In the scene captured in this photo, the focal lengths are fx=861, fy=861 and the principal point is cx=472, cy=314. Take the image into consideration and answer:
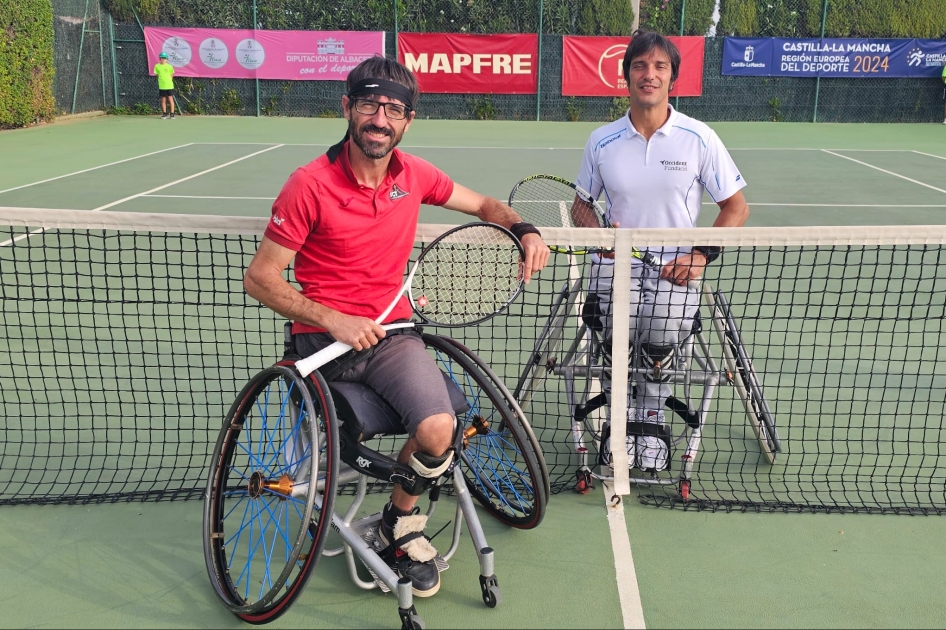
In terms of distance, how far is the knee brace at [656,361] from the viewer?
3736mm

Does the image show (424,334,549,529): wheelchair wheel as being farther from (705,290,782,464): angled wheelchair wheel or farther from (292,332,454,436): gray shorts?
(705,290,782,464): angled wheelchair wheel

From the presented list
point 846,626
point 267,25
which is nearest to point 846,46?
point 267,25

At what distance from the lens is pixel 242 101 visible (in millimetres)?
22688

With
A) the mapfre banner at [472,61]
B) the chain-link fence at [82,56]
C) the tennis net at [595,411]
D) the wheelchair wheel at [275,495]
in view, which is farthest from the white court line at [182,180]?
the chain-link fence at [82,56]

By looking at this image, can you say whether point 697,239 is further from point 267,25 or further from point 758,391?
point 267,25

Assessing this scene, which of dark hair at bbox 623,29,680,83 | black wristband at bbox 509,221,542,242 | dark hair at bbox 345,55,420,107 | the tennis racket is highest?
dark hair at bbox 623,29,680,83

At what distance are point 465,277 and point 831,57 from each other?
2210cm

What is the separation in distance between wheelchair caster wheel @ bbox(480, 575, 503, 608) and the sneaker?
17 cm

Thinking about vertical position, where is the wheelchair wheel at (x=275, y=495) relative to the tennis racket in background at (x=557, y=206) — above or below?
below

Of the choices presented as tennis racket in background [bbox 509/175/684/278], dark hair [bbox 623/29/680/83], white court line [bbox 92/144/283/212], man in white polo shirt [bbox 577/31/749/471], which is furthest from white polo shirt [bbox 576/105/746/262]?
white court line [bbox 92/144/283/212]

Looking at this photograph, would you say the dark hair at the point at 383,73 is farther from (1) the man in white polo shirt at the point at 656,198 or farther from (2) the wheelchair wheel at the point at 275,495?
(1) the man in white polo shirt at the point at 656,198

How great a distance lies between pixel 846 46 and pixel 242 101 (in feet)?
51.6

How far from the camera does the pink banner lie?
22.1 metres

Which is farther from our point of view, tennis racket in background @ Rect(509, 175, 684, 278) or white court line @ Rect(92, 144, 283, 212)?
white court line @ Rect(92, 144, 283, 212)
